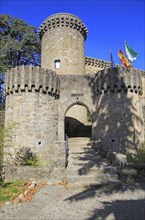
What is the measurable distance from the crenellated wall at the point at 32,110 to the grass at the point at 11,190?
3.72 m

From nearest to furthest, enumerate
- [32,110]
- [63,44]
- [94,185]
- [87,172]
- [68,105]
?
[94,185] < [87,172] < [32,110] < [68,105] < [63,44]

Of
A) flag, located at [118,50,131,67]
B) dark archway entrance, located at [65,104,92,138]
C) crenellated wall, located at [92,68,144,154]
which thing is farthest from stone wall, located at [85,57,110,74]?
crenellated wall, located at [92,68,144,154]

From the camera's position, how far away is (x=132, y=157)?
1293 cm

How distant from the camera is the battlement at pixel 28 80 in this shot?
1390cm

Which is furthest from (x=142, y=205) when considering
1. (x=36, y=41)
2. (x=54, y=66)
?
(x=36, y=41)

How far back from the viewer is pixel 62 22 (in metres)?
20.3

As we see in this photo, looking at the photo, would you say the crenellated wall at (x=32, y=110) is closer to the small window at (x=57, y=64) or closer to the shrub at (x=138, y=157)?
the shrub at (x=138, y=157)

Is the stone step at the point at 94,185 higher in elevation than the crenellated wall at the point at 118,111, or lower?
lower

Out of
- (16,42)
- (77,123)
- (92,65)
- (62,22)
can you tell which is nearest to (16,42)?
(16,42)

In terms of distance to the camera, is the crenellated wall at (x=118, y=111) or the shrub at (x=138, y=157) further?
the crenellated wall at (x=118, y=111)

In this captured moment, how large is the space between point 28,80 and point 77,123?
7686 mm

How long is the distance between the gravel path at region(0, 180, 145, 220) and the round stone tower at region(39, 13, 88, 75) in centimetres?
1317

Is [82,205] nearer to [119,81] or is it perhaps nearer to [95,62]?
[119,81]

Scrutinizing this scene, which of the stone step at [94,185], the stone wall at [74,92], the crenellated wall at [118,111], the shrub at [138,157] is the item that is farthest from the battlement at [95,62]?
the stone step at [94,185]
